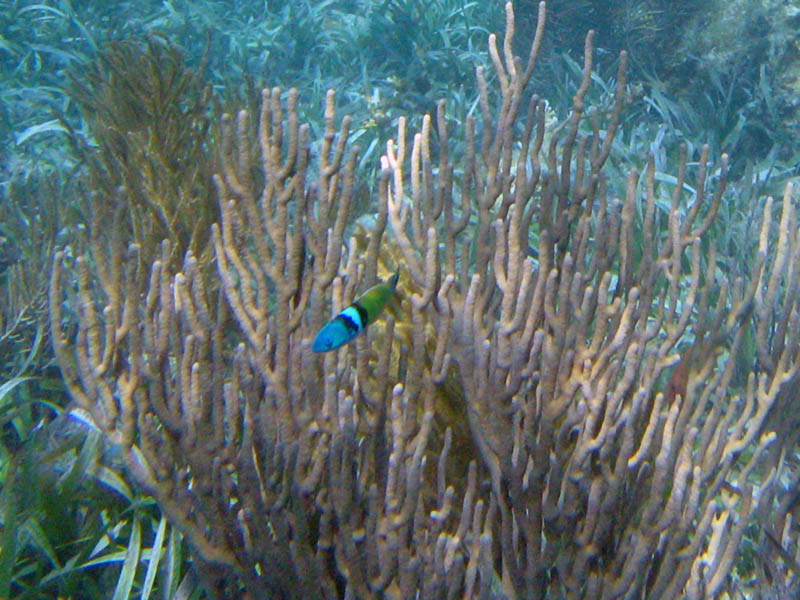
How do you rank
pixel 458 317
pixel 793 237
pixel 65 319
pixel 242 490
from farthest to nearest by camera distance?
pixel 65 319 → pixel 793 237 → pixel 458 317 → pixel 242 490

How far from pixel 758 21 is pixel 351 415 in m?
7.51

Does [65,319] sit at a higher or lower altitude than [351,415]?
lower

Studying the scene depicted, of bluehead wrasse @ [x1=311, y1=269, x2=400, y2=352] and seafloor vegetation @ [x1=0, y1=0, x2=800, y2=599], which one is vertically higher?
bluehead wrasse @ [x1=311, y1=269, x2=400, y2=352]

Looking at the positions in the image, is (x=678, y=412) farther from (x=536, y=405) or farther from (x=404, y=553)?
(x=404, y=553)

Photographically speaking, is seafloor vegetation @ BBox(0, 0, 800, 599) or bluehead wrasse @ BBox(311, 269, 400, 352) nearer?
bluehead wrasse @ BBox(311, 269, 400, 352)

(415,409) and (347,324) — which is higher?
(347,324)

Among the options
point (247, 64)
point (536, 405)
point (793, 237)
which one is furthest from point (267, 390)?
point (247, 64)

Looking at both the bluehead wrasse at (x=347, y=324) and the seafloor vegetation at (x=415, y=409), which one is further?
the seafloor vegetation at (x=415, y=409)

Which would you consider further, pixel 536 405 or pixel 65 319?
pixel 65 319

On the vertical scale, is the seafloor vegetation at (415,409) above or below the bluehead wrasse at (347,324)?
below

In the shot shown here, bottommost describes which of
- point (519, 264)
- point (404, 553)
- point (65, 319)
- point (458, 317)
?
point (65, 319)

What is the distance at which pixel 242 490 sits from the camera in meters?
1.93

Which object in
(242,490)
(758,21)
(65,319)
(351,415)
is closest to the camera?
(351,415)

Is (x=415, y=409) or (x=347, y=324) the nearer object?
(x=347, y=324)
